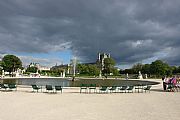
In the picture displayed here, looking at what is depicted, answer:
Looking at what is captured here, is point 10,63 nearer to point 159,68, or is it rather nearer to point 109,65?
point 109,65

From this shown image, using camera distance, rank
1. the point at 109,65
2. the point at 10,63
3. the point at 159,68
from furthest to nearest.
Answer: the point at 109,65 < the point at 10,63 < the point at 159,68

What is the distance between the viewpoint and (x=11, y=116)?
397 inches

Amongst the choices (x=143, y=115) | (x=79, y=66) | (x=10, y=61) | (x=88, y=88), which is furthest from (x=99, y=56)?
(x=143, y=115)

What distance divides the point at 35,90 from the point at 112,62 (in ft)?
305

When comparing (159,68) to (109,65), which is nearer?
(159,68)

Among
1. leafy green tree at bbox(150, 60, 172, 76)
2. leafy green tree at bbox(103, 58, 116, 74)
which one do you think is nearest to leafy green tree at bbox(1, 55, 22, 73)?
leafy green tree at bbox(103, 58, 116, 74)

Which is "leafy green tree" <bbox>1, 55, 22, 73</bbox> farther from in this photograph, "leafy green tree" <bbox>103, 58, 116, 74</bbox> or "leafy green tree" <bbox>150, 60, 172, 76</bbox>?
"leafy green tree" <bbox>150, 60, 172, 76</bbox>

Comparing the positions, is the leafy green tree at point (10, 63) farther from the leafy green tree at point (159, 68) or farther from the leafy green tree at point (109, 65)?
the leafy green tree at point (159, 68)

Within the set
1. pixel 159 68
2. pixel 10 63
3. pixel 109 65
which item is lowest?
pixel 159 68

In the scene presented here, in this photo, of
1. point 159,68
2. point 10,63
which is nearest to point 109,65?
point 159,68

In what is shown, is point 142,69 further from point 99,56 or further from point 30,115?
point 30,115

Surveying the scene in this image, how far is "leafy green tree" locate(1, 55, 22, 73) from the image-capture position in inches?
3953

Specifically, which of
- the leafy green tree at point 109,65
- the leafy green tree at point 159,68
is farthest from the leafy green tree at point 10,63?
the leafy green tree at point 159,68

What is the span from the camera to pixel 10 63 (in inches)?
3999
